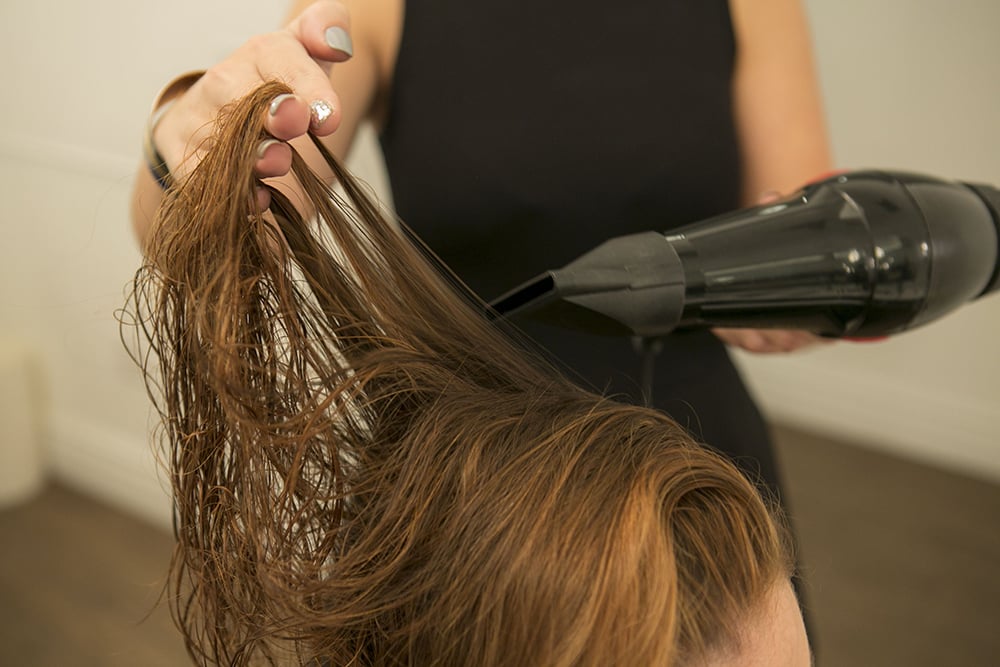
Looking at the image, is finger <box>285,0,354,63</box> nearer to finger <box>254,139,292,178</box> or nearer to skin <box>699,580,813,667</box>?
finger <box>254,139,292,178</box>

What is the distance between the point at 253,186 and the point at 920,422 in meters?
2.49

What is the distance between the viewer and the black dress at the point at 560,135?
0.81 metres

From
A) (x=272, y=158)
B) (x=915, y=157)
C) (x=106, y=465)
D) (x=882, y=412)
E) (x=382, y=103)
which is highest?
(x=272, y=158)

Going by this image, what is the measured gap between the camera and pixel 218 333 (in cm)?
43

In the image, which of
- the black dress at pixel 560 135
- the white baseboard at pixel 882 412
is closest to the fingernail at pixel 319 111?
the black dress at pixel 560 135

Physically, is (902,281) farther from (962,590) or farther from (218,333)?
(962,590)

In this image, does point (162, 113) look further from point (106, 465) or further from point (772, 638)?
point (106, 465)

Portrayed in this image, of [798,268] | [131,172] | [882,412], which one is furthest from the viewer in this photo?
[882,412]

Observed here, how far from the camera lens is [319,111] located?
48 cm

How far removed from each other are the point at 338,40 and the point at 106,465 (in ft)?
6.20

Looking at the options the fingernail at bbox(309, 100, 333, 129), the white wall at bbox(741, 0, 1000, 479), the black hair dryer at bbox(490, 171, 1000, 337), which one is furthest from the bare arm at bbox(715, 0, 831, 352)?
the white wall at bbox(741, 0, 1000, 479)

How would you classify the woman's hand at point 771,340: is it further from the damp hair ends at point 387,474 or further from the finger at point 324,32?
the finger at point 324,32

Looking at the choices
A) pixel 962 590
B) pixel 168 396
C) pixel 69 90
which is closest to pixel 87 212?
pixel 69 90

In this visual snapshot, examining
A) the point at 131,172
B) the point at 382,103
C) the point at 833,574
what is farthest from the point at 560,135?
the point at 833,574
